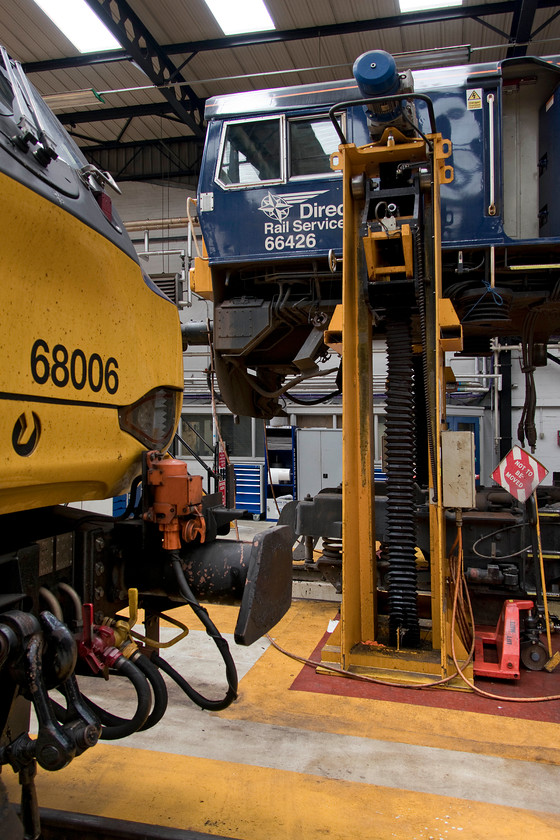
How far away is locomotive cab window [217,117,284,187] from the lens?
18.0 feet

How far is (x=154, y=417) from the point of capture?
87.3 inches

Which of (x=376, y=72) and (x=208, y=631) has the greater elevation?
(x=376, y=72)

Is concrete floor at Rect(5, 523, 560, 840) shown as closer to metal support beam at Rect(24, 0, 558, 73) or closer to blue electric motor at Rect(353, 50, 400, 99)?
blue electric motor at Rect(353, 50, 400, 99)

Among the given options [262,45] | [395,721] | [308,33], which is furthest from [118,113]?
[395,721]

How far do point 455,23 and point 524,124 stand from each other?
6.04m

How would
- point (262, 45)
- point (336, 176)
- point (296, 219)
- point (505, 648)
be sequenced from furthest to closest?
point (262, 45)
point (296, 219)
point (336, 176)
point (505, 648)

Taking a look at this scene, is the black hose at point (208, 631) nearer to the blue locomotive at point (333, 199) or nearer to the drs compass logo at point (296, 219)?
the blue locomotive at point (333, 199)

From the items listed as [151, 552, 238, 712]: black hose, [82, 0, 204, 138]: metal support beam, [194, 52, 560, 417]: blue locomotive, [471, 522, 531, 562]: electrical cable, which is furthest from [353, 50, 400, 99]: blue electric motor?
[82, 0, 204, 138]: metal support beam

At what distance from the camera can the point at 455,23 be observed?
10.0 m

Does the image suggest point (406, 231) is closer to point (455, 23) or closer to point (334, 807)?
point (334, 807)

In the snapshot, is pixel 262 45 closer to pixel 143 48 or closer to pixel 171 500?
pixel 143 48

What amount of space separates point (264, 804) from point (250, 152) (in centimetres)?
512

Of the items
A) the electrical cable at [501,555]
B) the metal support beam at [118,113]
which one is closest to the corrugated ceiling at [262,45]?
the metal support beam at [118,113]

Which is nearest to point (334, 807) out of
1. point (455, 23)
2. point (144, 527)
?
point (144, 527)
